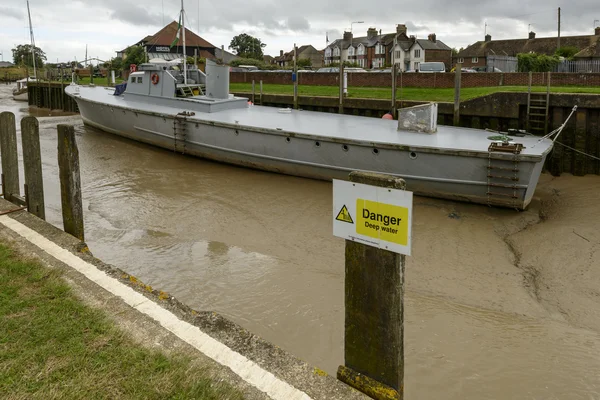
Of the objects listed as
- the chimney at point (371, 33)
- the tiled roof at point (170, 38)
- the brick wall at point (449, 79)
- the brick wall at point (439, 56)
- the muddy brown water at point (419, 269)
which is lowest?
the muddy brown water at point (419, 269)

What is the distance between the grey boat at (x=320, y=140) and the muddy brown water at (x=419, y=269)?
0.49 meters

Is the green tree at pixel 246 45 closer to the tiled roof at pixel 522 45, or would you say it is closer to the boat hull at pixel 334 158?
the tiled roof at pixel 522 45

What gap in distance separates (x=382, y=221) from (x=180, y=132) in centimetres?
1244

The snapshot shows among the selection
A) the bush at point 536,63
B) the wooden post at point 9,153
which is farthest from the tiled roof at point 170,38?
the wooden post at point 9,153

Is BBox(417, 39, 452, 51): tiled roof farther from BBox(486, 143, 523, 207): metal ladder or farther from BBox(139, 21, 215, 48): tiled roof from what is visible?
BBox(486, 143, 523, 207): metal ladder

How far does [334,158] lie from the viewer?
1126cm

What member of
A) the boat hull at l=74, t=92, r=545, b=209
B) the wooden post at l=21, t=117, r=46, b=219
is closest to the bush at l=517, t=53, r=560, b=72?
the boat hull at l=74, t=92, r=545, b=209

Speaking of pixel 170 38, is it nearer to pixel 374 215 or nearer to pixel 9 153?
pixel 9 153

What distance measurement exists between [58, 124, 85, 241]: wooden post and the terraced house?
4775 centimetres

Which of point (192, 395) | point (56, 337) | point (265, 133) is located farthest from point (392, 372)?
point (265, 133)

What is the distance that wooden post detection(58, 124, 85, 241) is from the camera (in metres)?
5.66

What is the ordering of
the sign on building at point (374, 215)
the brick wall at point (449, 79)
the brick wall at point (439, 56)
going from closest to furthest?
→ the sign on building at point (374, 215)
the brick wall at point (449, 79)
the brick wall at point (439, 56)

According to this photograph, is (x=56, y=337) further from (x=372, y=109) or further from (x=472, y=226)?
(x=372, y=109)

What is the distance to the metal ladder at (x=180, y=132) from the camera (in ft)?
47.0
